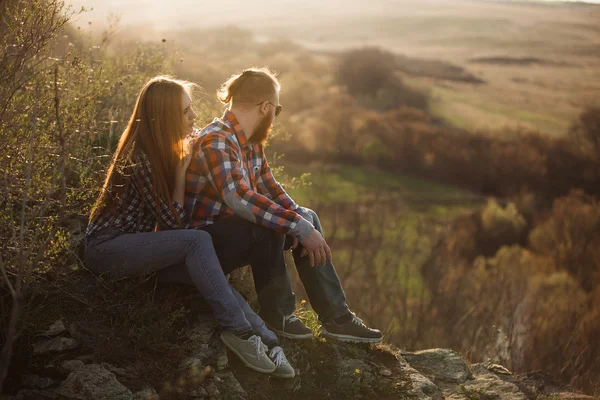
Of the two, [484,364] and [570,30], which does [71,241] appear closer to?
[484,364]

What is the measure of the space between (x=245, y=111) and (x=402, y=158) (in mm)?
39472

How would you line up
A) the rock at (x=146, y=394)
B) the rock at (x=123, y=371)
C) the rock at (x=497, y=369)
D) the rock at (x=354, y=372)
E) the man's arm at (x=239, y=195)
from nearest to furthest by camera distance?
the rock at (x=146, y=394), the rock at (x=123, y=371), the man's arm at (x=239, y=195), the rock at (x=354, y=372), the rock at (x=497, y=369)

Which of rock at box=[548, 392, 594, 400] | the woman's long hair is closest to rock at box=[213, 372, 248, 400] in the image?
the woman's long hair

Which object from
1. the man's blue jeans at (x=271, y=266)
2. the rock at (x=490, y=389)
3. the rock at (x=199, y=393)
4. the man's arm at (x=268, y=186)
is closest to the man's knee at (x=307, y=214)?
the man's blue jeans at (x=271, y=266)

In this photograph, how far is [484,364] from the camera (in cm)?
527

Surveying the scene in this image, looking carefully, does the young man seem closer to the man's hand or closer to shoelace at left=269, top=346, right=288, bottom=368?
the man's hand

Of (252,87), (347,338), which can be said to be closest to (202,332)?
(347,338)

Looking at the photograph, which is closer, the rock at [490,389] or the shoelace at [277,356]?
the shoelace at [277,356]

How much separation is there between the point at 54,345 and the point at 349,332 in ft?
6.21

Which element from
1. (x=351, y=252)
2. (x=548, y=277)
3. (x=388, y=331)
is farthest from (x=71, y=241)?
(x=548, y=277)

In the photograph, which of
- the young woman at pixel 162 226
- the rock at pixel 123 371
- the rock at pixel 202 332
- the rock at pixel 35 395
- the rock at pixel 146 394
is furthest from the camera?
the rock at pixel 202 332

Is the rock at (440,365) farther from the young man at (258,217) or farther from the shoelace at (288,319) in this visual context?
the shoelace at (288,319)

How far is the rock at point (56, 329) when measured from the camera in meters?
3.50

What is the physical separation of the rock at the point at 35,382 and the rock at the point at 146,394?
452 mm
